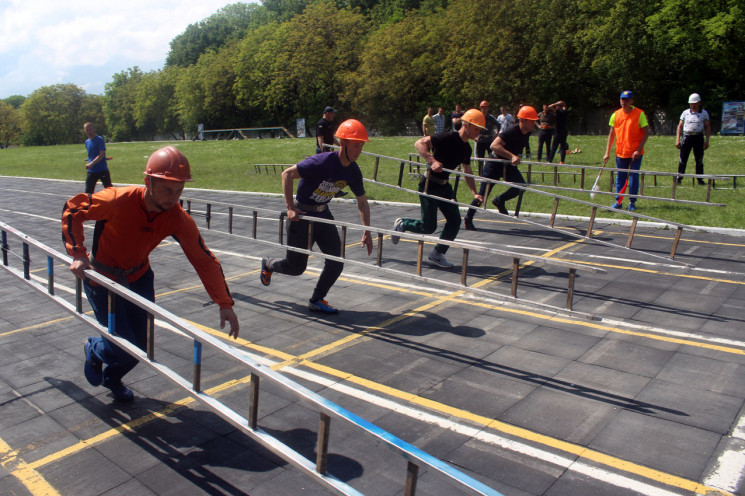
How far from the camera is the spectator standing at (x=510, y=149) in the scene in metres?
9.64

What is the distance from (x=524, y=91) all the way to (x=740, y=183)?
30.9 meters

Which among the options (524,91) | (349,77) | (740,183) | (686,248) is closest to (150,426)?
(686,248)

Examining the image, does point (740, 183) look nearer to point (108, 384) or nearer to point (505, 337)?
point (505, 337)

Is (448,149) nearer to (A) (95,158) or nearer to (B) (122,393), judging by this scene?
(B) (122,393)

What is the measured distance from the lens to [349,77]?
5734 cm

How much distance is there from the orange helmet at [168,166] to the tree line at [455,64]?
40.9 meters

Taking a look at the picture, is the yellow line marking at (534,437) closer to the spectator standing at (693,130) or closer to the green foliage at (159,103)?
the spectator standing at (693,130)

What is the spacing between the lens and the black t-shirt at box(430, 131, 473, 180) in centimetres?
825

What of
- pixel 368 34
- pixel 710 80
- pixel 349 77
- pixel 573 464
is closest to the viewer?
pixel 573 464

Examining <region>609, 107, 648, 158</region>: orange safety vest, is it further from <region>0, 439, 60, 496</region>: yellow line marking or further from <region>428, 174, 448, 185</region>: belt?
<region>0, 439, 60, 496</region>: yellow line marking

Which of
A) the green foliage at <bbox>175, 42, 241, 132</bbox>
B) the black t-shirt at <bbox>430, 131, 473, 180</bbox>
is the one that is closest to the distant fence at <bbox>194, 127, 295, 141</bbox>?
the green foliage at <bbox>175, 42, 241, 132</bbox>

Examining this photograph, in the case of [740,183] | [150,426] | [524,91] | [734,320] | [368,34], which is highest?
[368,34]

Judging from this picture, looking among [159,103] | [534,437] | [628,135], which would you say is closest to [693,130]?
[628,135]

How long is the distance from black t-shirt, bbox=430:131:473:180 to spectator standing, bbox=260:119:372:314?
2.12 meters
